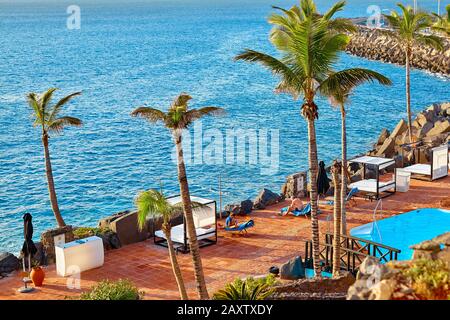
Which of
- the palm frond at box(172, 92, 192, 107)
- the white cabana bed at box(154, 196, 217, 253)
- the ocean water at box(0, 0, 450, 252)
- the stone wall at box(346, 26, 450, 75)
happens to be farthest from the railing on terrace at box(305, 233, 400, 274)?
the stone wall at box(346, 26, 450, 75)

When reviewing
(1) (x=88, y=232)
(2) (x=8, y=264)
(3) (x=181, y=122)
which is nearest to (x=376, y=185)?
(1) (x=88, y=232)

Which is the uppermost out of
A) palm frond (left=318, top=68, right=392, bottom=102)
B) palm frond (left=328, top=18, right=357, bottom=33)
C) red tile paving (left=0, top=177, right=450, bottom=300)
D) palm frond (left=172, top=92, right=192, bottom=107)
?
palm frond (left=328, top=18, right=357, bottom=33)

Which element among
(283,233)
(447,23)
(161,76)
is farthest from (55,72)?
(283,233)

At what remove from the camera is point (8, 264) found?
20.2 m

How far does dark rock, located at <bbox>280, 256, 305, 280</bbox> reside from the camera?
1823cm

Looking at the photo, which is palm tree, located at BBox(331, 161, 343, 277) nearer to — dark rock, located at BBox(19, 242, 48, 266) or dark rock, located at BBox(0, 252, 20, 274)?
dark rock, located at BBox(19, 242, 48, 266)

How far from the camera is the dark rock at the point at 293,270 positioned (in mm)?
18234

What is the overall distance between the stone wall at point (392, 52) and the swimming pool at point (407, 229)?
48.4m

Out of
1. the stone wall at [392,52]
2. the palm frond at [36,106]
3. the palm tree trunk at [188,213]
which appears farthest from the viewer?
the stone wall at [392,52]

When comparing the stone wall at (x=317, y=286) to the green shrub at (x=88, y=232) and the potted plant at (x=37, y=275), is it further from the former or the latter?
the green shrub at (x=88, y=232)

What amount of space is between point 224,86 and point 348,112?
20.3 meters

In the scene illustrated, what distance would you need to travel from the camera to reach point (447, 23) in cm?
3831

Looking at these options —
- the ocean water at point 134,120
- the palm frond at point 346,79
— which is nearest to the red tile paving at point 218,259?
the palm frond at point 346,79

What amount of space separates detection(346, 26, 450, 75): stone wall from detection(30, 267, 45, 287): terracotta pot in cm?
5707
